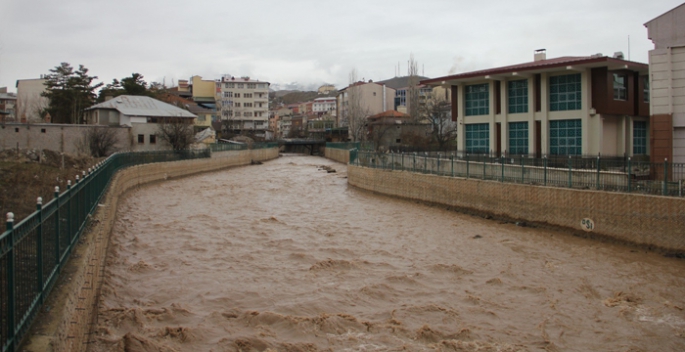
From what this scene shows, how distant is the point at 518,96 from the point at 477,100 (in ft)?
11.0

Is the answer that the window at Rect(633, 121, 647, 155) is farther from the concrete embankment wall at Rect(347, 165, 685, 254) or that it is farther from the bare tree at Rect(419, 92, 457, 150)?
the bare tree at Rect(419, 92, 457, 150)

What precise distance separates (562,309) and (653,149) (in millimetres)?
16212

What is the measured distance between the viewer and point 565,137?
33531mm

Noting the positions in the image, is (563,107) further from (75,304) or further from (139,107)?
(139,107)

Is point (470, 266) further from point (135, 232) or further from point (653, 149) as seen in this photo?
point (653, 149)

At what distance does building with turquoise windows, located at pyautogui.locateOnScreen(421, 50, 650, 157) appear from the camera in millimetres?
31828

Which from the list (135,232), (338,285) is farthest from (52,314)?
(135,232)

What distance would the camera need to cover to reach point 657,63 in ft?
77.3

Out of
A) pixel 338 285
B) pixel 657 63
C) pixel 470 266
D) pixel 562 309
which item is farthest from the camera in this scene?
pixel 657 63

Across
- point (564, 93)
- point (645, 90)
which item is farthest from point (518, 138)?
point (645, 90)

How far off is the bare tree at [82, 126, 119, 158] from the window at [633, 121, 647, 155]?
39853 millimetres

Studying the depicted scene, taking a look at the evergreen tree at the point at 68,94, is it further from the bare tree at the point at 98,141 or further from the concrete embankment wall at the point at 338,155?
the concrete embankment wall at the point at 338,155

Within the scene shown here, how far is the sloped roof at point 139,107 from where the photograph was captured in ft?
183

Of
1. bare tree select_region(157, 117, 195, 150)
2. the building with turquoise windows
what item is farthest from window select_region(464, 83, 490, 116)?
bare tree select_region(157, 117, 195, 150)
